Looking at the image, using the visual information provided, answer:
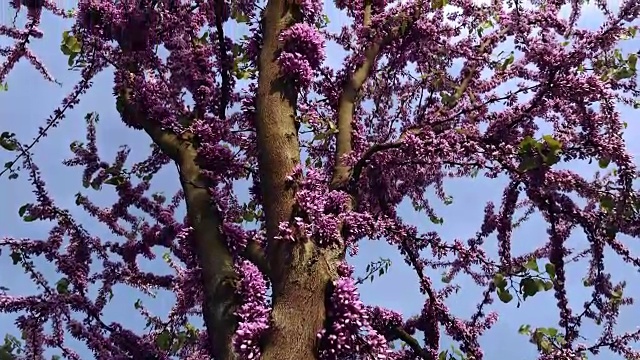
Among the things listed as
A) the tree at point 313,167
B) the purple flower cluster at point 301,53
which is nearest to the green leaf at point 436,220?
the tree at point 313,167

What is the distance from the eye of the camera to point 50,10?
859 cm

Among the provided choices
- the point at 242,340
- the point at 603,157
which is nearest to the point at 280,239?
the point at 242,340

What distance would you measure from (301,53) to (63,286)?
3.44 m

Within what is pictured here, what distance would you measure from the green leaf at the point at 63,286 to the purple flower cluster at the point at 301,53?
10.7 ft

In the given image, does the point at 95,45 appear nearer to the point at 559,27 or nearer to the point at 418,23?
the point at 418,23

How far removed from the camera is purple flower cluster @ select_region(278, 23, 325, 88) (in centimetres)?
562

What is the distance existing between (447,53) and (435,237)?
2598 millimetres

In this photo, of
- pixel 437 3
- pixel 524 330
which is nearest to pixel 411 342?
pixel 524 330

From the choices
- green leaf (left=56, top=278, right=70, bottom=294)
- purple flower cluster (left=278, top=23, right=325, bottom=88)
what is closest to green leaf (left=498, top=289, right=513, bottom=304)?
purple flower cluster (left=278, top=23, right=325, bottom=88)

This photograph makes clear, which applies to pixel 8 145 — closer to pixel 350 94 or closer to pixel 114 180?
pixel 114 180

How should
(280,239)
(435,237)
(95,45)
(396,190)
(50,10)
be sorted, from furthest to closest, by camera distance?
(50,10)
(396,190)
(95,45)
(435,237)
(280,239)

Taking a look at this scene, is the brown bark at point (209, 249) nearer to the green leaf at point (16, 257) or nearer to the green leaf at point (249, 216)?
the green leaf at point (249, 216)

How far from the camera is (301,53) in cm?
581

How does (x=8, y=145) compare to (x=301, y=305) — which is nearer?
(x=301, y=305)
